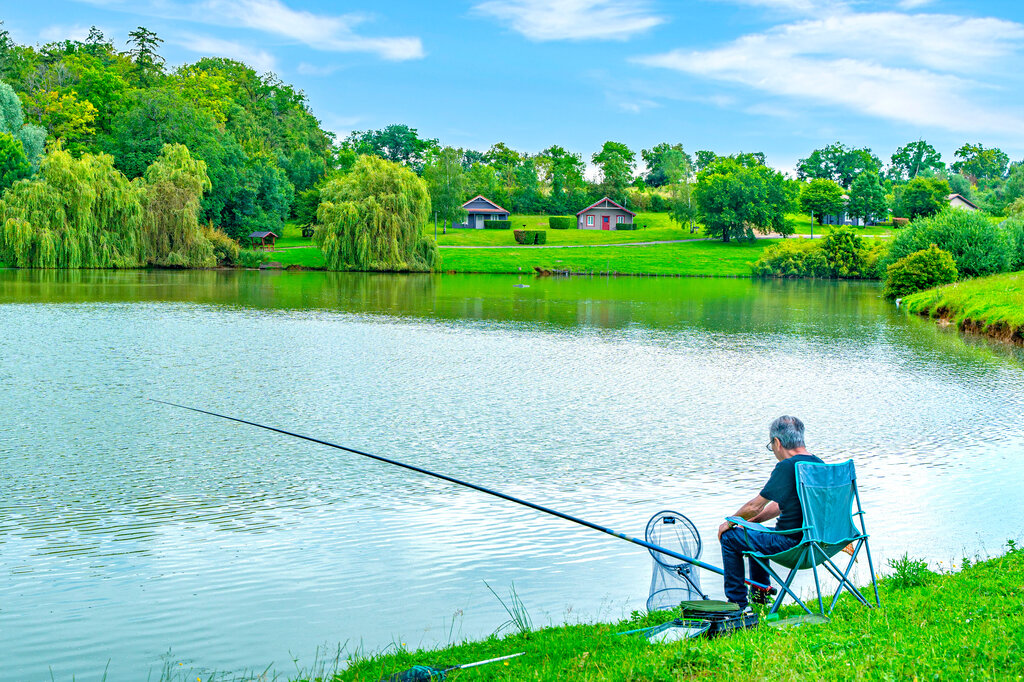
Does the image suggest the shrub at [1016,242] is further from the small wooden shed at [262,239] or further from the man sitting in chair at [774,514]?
the small wooden shed at [262,239]

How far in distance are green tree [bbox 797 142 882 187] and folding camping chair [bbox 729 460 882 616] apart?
511 ft

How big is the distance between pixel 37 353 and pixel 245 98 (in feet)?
365

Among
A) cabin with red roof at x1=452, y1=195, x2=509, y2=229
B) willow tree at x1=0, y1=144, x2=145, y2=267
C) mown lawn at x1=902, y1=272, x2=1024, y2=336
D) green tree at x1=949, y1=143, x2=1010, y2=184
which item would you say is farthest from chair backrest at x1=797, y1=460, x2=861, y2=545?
green tree at x1=949, y1=143, x2=1010, y2=184

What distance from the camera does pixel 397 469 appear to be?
12.2 metres

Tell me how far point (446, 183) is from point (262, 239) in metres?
20.5

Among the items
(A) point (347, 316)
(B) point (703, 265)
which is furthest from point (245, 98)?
(A) point (347, 316)

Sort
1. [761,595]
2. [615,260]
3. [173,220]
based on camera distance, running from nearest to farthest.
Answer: [761,595] → [173,220] → [615,260]

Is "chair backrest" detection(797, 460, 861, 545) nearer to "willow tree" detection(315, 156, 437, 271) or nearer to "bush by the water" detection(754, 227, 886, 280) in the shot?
"willow tree" detection(315, 156, 437, 271)

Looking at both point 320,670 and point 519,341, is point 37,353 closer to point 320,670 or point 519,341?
point 519,341

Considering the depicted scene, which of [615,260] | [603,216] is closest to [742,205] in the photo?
[615,260]

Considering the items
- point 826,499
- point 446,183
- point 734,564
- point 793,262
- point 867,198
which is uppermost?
point 867,198

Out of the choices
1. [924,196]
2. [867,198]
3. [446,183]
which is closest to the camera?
[446,183]

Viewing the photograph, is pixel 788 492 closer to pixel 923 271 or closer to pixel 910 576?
pixel 910 576

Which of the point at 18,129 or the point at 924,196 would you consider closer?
the point at 18,129
